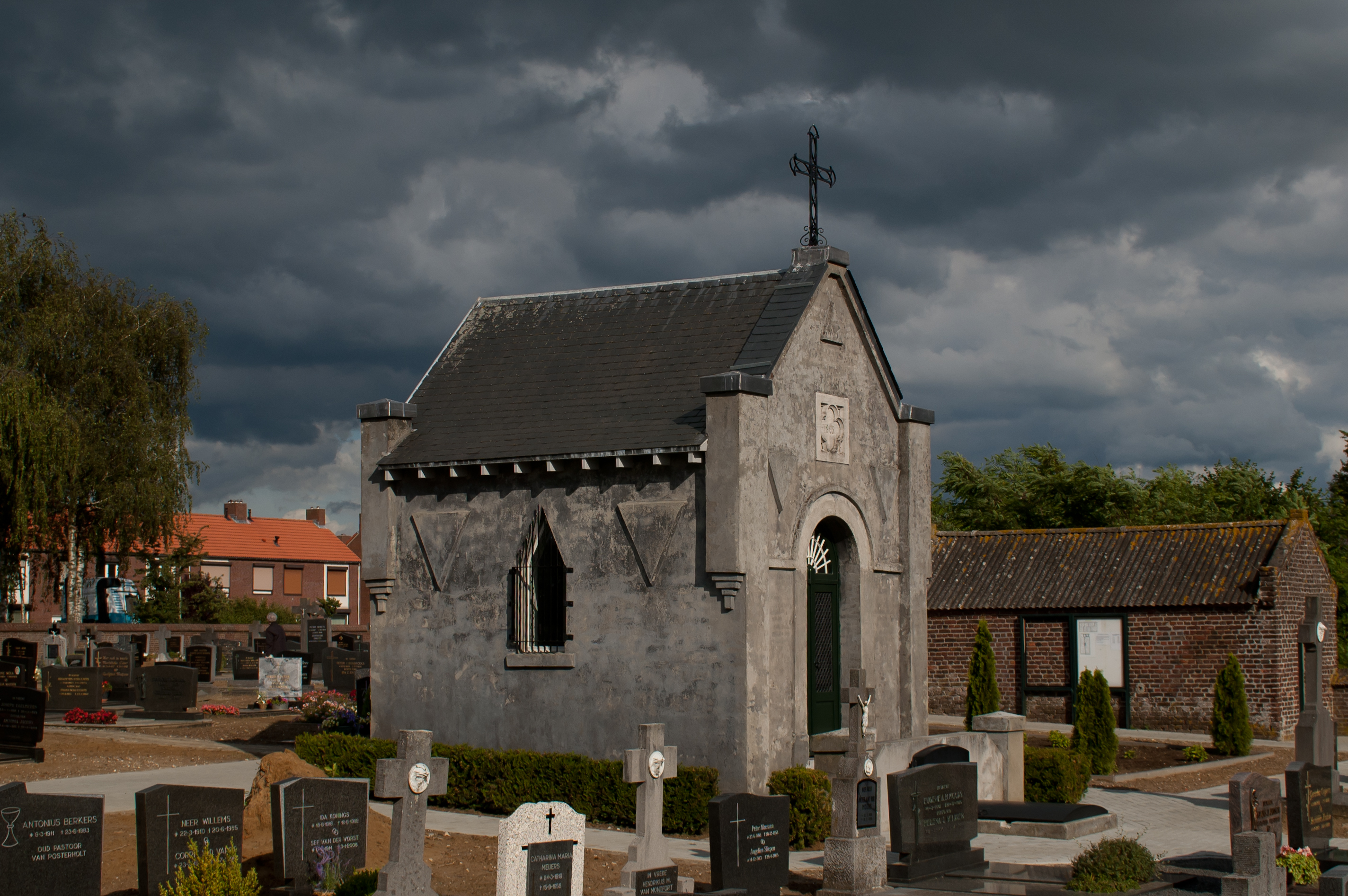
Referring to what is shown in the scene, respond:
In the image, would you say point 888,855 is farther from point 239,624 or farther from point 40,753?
point 239,624

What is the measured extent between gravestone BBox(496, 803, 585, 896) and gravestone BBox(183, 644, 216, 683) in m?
25.9

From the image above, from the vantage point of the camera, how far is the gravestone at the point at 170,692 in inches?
957

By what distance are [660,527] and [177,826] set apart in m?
6.67

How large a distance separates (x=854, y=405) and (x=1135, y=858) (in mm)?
7452

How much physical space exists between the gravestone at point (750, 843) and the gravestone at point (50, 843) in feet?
15.8

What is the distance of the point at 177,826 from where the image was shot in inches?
388

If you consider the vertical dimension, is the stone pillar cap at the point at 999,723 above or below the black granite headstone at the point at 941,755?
above

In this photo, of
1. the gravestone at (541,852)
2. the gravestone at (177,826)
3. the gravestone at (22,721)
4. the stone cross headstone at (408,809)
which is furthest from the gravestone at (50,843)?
the gravestone at (22,721)

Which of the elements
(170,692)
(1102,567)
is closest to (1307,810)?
(1102,567)

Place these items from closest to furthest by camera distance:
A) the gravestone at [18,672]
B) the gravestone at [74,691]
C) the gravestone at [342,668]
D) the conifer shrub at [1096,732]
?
the conifer shrub at [1096,732] → the gravestone at [18,672] → the gravestone at [74,691] → the gravestone at [342,668]

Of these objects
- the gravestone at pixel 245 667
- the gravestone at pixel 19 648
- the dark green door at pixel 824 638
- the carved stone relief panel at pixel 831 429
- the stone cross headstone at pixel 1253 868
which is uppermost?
the carved stone relief panel at pixel 831 429

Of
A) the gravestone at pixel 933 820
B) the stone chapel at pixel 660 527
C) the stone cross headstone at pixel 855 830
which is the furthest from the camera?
the stone chapel at pixel 660 527

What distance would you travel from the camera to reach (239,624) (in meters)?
45.3

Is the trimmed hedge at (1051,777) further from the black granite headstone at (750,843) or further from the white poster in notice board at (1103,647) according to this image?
the white poster in notice board at (1103,647)
